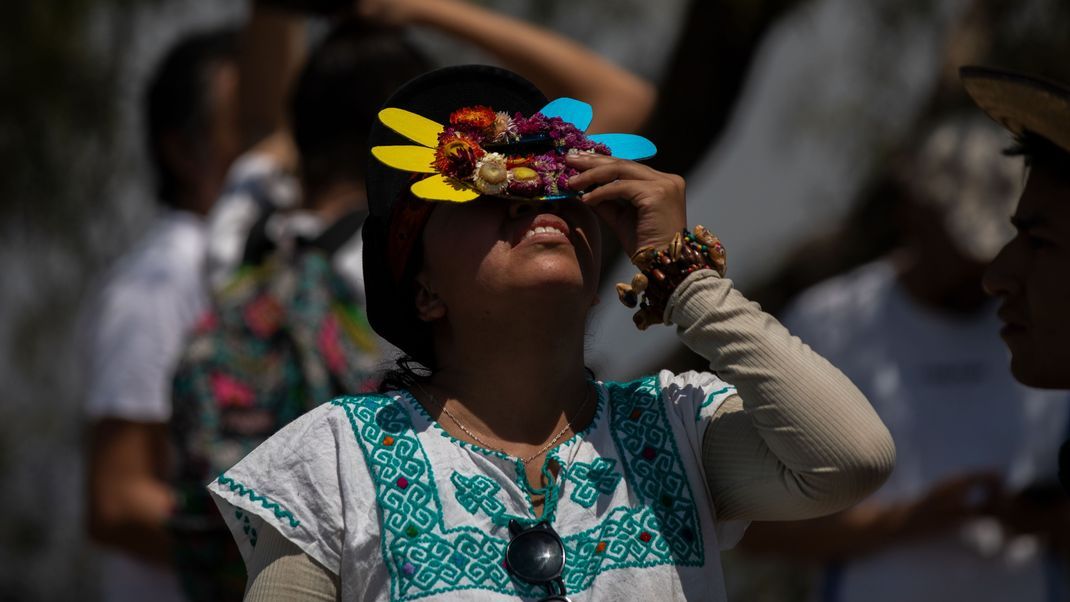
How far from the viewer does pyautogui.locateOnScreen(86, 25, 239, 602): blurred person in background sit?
425 cm

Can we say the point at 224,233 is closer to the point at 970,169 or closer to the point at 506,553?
the point at 506,553

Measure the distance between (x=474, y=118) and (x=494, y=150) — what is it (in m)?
0.07

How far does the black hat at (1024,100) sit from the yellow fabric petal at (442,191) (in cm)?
99


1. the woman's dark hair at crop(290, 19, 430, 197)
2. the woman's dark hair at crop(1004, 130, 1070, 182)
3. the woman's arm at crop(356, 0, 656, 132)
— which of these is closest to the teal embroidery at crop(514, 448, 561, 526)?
the woman's dark hair at crop(1004, 130, 1070, 182)

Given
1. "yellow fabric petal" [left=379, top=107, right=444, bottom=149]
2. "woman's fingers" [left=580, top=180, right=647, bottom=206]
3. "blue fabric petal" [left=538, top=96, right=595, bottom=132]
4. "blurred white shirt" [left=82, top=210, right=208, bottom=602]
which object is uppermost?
"blue fabric petal" [left=538, top=96, right=595, bottom=132]

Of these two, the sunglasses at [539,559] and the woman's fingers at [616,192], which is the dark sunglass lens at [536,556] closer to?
the sunglasses at [539,559]

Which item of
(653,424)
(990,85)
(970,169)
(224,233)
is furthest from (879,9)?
(653,424)

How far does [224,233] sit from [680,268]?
1.92m

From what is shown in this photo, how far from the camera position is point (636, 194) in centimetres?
269

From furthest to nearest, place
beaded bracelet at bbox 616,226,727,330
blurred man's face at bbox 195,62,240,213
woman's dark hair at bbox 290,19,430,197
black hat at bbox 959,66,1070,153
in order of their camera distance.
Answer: blurred man's face at bbox 195,62,240,213, woman's dark hair at bbox 290,19,430,197, black hat at bbox 959,66,1070,153, beaded bracelet at bbox 616,226,727,330

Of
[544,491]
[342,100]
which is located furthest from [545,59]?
[544,491]

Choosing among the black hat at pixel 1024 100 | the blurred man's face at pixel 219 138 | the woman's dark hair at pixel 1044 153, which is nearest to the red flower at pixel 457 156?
the black hat at pixel 1024 100

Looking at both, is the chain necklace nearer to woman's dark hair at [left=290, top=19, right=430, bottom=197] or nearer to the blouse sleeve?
the blouse sleeve

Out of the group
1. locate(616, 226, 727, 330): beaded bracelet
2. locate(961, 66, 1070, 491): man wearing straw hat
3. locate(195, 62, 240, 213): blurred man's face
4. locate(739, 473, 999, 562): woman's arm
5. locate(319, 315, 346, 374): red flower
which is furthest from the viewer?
locate(195, 62, 240, 213): blurred man's face
